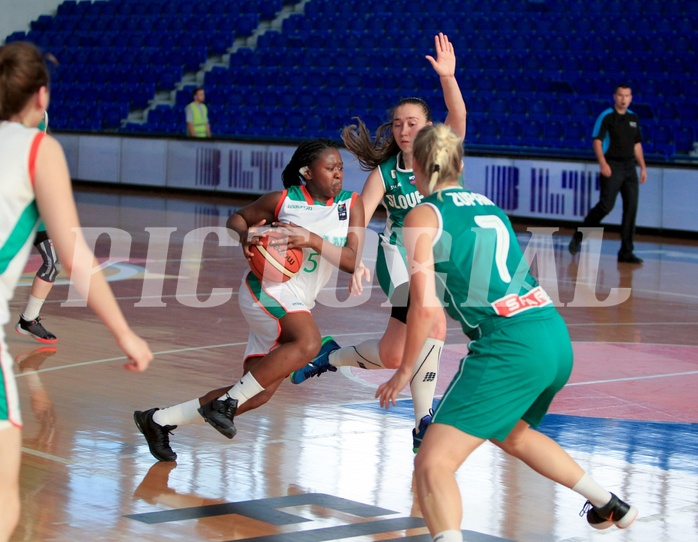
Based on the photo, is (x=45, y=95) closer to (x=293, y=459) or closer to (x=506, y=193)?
(x=293, y=459)

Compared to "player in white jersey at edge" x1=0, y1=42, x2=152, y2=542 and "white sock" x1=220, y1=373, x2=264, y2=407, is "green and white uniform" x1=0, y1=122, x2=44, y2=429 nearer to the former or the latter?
"player in white jersey at edge" x1=0, y1=42, x2=152, y2=542

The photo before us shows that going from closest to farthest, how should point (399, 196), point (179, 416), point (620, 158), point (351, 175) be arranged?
1. point (179, 416)
2. point (399, 196)
3. point (620, 158)
4. point (351, 175)

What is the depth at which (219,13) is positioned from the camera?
31.1m

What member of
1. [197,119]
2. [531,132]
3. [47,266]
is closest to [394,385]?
[47,266]

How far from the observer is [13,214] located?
339cm

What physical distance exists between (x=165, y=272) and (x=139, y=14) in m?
21.9

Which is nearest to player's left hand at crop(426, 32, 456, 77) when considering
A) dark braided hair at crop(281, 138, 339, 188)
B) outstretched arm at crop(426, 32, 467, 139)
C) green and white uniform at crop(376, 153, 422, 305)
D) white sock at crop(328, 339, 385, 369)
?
outstretched arm at crop(426, 32, 467, 139)

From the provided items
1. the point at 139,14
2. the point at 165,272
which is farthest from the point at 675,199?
the point at 139,14

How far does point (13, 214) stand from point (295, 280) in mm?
2708

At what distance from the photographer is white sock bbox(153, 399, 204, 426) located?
5762mm

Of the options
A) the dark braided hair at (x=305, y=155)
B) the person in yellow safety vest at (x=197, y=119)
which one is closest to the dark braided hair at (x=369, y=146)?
the dark braided hair at (x=305, y=155)

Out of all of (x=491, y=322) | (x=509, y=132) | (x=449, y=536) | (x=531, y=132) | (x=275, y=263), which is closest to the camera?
(x=449, y=536)

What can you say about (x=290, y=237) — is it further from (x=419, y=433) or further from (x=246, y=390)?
(x=419, y=433)

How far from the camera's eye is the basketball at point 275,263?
19.2ft
